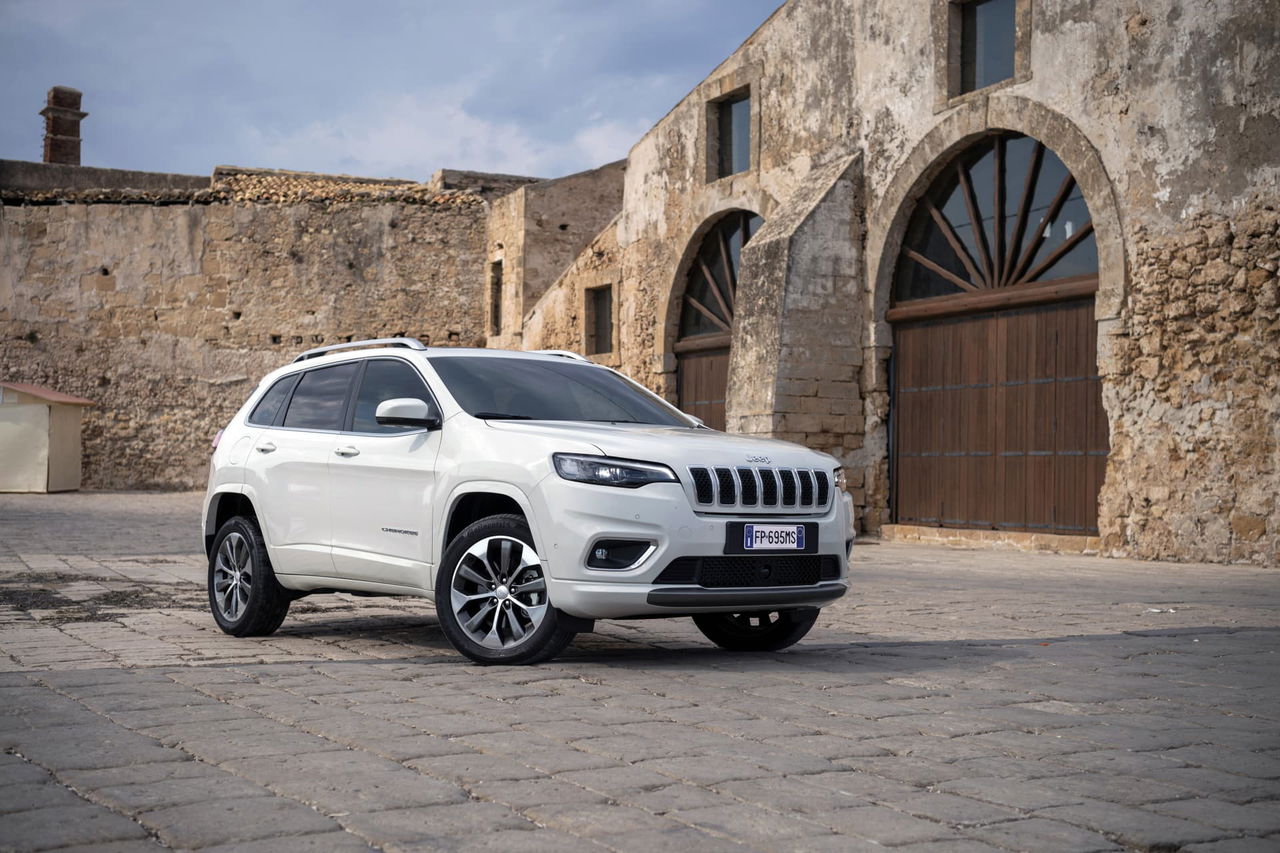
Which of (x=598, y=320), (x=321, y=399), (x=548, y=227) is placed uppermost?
(x=548, y=227)

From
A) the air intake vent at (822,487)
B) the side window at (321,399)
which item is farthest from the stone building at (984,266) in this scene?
the side window at (321,399)

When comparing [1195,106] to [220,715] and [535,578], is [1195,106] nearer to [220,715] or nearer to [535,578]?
[535,578]

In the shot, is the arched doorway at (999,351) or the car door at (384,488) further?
the arched doorway at (999,351)

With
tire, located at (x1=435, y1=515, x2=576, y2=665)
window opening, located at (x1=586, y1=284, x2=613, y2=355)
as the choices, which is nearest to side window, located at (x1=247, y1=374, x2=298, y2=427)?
tire, located at (x1=435, y1=515, x2=576, y2=665)

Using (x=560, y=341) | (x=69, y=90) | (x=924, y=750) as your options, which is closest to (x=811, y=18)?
(x=560, y=341)

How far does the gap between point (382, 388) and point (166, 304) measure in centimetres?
2605

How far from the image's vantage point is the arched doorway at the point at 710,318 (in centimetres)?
2083

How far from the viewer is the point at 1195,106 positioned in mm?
13250

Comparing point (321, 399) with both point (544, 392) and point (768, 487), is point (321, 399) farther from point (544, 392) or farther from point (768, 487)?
point (768, 487)

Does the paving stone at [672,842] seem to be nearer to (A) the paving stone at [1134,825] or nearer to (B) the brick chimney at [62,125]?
(A) the paving stone at [1134,825]

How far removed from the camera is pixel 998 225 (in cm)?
1584

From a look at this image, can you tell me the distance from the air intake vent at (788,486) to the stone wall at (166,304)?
25439 millimetres

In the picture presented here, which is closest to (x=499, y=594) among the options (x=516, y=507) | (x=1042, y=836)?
(x=516, y=507)

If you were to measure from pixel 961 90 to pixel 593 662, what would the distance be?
11.9m
